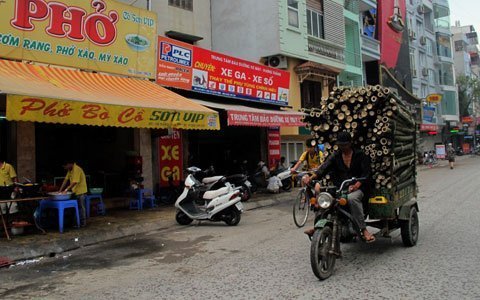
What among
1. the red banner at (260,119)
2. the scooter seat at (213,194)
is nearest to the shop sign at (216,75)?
the red banner at (260,119)

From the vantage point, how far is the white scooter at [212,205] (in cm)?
934

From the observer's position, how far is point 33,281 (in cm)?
561

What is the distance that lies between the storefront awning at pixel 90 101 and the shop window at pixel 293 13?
1086 centimetres

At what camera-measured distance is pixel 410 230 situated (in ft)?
20.4

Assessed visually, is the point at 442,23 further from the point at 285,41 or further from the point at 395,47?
the point at 285,41

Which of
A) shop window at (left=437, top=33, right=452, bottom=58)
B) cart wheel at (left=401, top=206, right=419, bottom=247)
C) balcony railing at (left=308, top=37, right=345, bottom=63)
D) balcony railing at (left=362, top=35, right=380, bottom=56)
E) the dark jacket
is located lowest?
cart wheel at (left=401, top=206, right=419, bottom=247)

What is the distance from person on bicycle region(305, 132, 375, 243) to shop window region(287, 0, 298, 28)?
15.9 meters

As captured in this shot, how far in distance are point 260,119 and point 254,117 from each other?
1.14 ft

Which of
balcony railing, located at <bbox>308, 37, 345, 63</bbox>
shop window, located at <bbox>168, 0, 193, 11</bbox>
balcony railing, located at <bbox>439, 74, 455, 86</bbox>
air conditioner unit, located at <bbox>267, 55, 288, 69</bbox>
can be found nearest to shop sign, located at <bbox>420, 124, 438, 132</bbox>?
balcony railing, located at <bbox>439, 74, 455, 86</bbox>

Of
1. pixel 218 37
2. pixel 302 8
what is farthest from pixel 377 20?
pixel 218 37

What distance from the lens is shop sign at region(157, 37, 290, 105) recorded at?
13.0m

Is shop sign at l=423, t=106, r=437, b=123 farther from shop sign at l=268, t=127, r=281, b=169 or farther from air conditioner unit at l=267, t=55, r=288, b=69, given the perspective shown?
shop sign at l=268, t=127, r=281, b=169

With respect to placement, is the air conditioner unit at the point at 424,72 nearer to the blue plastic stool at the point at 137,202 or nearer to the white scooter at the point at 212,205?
the blue plastic stool at the point at 137,202

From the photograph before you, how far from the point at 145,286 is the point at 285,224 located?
A: 4.77 meters
